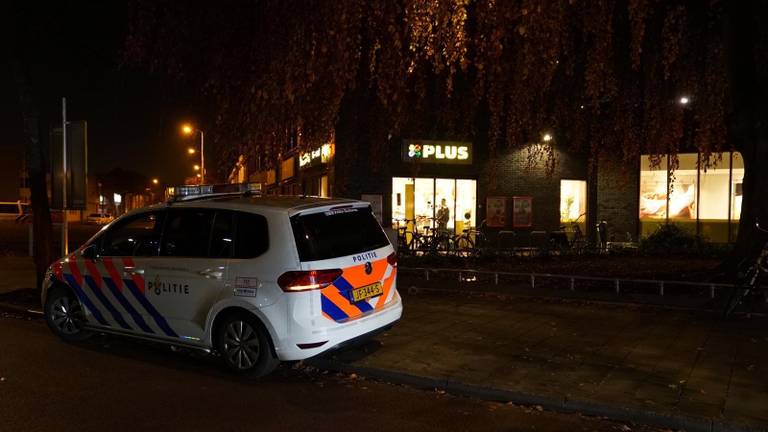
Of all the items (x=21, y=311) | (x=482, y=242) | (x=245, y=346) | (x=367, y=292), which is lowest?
(x=21, y=311)

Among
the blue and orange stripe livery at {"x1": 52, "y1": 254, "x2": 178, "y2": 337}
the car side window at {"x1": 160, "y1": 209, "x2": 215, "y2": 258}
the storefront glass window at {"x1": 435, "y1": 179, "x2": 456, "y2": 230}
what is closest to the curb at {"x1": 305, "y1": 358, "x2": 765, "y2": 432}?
the car side window at {"x1": 160, "y1": 209, "x2": 215, "y2": 258}

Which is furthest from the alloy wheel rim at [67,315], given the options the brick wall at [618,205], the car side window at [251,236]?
the brick wall at [618,205]

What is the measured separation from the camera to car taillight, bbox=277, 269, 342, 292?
5.67 metres

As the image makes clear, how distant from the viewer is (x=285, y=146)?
9.41 m

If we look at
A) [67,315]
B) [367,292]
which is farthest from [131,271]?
[367,292]

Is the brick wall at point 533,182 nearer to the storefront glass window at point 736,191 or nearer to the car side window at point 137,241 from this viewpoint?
the storefront glass window at point 736,191

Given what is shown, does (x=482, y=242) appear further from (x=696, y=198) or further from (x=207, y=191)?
(x=207, y=191)

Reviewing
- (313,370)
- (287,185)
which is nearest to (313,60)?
(313,370)

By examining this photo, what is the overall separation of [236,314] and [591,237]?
57.5ft

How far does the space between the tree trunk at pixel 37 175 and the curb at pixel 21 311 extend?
0.77 meters

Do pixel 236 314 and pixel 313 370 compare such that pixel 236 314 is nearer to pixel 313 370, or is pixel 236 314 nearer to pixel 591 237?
pixel 313 370

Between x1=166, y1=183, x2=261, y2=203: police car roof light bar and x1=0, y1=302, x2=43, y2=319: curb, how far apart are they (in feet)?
12.5

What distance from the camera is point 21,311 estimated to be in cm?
961

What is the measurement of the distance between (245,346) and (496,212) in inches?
596
